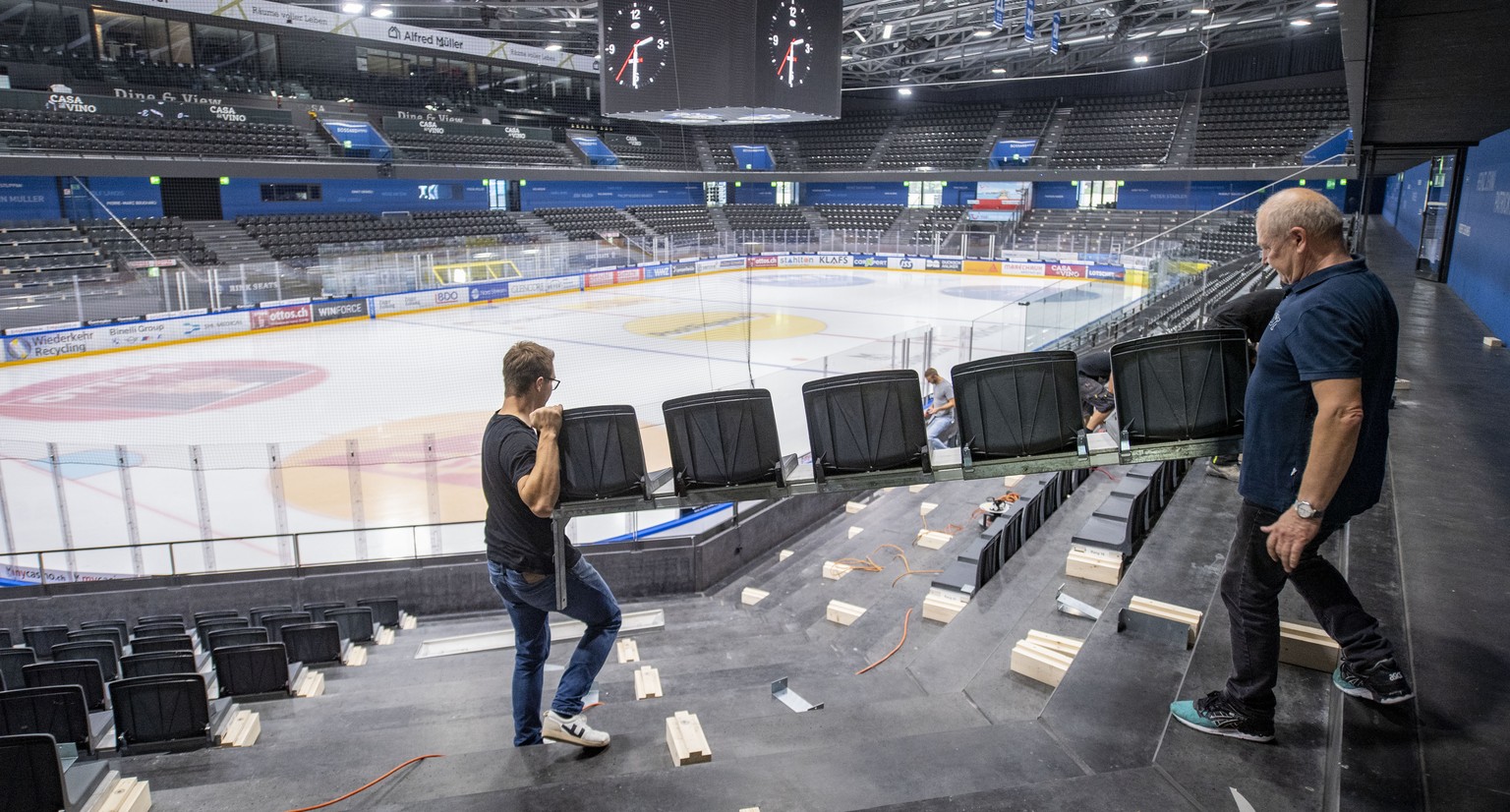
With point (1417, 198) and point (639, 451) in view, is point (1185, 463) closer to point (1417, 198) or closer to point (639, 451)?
point (639, 451)

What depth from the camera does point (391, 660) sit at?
6.08 meters

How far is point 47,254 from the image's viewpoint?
19.8 metres

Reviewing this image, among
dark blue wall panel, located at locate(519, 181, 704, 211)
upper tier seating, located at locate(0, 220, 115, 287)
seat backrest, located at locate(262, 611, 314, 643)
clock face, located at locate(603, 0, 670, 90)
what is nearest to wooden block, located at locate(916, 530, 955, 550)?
seat backrest, located at locate(262, 611, 314, 643)

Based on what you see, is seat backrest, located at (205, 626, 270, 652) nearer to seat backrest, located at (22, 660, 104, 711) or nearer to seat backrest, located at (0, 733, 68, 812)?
seat backrest, located at (22, 660, 104, 711)

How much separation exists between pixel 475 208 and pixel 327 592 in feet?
90.5

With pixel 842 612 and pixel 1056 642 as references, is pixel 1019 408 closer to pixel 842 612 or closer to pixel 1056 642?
pixel 1056 642

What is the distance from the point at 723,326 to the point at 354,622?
15933 millimetres

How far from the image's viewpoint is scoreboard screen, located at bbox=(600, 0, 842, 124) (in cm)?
1057

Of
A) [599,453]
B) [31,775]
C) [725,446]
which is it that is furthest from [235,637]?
[725,446]

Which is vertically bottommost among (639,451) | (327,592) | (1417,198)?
(327,592)

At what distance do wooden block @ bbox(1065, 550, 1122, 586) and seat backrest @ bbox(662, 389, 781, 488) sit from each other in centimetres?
257

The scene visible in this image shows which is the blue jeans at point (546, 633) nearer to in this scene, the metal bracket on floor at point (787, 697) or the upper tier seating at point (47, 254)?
the metal bracket on floor at point (787, 697)

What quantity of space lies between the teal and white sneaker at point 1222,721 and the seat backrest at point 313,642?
16.4ft

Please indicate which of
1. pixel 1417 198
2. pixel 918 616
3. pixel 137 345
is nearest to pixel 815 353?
pixel 918 616
